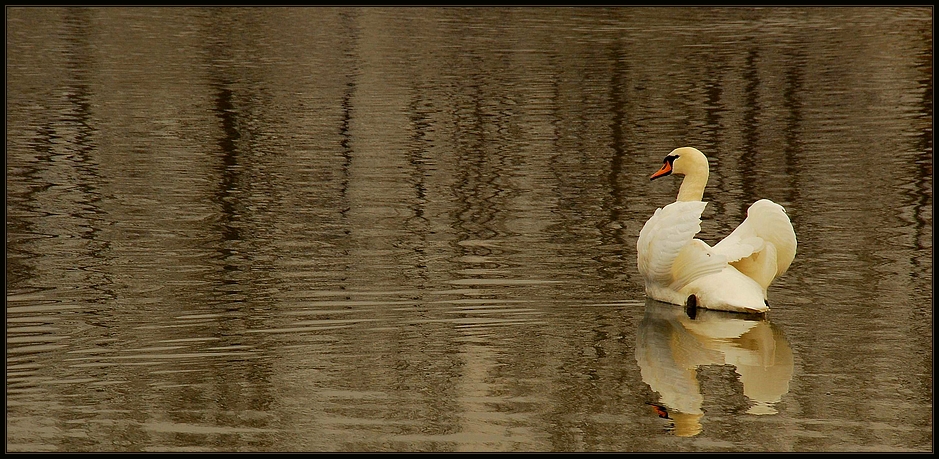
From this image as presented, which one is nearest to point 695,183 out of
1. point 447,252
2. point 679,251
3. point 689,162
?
point 689,162

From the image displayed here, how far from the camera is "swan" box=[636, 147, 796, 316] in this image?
8.91 meters

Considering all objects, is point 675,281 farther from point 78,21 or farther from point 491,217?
point 78,21

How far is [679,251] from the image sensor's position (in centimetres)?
891

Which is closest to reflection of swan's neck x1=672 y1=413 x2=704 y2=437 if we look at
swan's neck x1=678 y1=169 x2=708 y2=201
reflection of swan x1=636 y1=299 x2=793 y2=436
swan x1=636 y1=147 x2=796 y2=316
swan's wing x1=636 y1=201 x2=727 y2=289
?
reflection of swan x1=636 y1=299 x2=793 y2=436

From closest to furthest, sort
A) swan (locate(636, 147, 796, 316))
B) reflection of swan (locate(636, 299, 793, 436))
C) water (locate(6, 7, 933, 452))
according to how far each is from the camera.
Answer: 1. water (locate(6, 7, 933, 452))
2. reflection of swan (locate(636, 299, 793, 436))
3. swan (locate(636, 147, 796, 316))

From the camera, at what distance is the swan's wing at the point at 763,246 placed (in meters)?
8.97

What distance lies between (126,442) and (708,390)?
2.82 metres

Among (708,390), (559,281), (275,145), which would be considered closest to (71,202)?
(275,145)

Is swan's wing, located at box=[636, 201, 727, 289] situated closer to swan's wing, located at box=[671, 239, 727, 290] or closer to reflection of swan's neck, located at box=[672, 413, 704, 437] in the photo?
swan's wing, located at box=[671, 239, 727, 290]

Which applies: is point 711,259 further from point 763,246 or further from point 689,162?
point 689,162

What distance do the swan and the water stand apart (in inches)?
6.0

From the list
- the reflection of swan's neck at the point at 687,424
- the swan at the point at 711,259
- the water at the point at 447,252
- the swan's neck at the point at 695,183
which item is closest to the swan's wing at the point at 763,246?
the swan at the point at 711,259

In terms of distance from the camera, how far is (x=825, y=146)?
15.3 meters

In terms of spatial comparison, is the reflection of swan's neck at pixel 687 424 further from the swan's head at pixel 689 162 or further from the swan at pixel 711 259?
the swan's head at pixel 689 162
